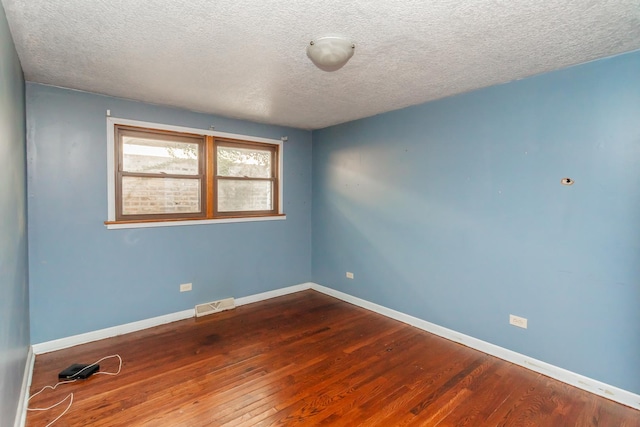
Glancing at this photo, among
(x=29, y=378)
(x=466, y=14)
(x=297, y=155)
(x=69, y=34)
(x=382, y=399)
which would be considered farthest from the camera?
(x=297, y=155)

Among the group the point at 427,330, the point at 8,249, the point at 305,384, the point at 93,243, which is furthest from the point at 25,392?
the point at 427,330

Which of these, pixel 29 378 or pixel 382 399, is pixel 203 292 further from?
pixel 382 399

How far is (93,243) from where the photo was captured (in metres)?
3.14

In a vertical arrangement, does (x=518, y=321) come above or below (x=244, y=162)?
below

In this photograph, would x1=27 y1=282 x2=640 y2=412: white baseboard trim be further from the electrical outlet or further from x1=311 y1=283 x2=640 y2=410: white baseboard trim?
the electrical outlet

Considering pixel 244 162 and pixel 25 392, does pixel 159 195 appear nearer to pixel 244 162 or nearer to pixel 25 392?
pixel 244 162

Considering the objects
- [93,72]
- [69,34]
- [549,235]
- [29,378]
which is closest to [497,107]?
[549,235]

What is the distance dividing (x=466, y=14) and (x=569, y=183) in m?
1.63

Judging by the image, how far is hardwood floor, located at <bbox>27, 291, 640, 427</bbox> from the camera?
6.79 feet

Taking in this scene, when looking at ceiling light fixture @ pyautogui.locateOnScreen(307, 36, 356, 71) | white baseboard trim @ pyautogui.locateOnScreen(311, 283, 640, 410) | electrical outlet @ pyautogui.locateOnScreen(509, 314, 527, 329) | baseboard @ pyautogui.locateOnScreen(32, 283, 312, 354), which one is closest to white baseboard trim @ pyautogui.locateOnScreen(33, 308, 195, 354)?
baseboard @ pyautogui.locateOnScreen(32, 283, 312, 354)

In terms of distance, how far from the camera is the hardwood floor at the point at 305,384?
2.07 meters

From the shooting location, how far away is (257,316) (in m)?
3.81

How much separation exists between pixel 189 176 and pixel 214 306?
1639 millimetres

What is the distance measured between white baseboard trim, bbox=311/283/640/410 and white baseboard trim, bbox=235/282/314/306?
3.93 feet
